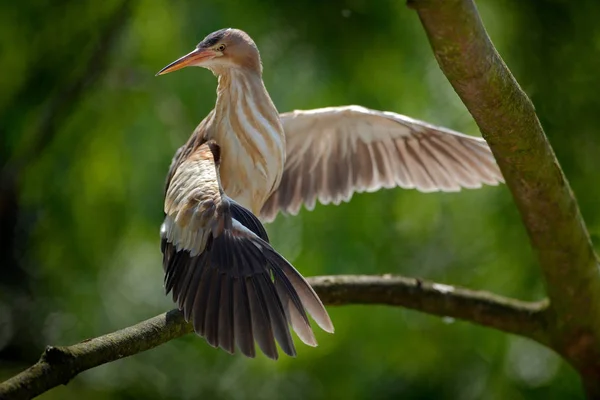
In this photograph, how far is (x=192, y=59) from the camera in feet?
8.52

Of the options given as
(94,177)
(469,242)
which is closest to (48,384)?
(94,177)

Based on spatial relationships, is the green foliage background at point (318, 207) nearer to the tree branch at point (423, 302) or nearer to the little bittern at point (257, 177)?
the little bittern at point (257, 177)

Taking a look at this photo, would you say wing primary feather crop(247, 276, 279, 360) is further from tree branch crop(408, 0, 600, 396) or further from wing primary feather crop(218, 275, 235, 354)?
tree branch crop(408, 0, 600, 396)

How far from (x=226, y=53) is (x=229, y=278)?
32.1 inches

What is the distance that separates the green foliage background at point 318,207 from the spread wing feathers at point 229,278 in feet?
4.31

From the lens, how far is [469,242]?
369 cm

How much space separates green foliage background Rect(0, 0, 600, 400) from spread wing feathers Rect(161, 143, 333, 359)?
1.31 metres

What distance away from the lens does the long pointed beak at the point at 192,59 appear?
8.33ft

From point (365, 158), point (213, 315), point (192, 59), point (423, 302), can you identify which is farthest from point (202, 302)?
point (365, 158)

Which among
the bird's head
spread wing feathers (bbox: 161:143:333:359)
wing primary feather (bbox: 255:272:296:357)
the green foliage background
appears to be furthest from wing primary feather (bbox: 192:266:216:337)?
the green foliage background

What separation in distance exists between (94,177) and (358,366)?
116cm

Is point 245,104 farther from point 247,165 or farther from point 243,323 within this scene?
point 243,323

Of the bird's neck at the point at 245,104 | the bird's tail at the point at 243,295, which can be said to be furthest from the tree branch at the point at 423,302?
the bird's neck at the point at 245,104

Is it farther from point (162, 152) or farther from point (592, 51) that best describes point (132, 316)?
point (592, 51)
